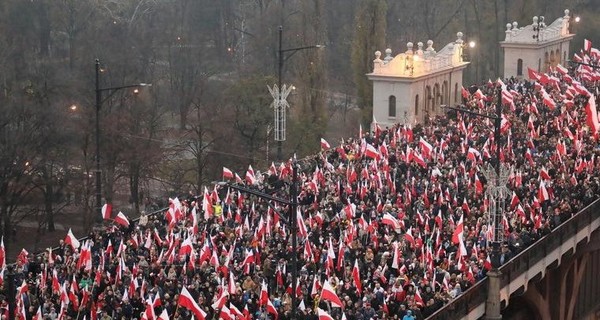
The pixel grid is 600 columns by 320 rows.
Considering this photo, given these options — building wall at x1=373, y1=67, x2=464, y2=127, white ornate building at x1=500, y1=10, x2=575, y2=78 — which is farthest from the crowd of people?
white ornate building at x1=500, y1=10, x2=575, y2=78

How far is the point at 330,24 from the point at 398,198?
70.6 metres

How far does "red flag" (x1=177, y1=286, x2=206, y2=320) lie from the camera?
29.0 m

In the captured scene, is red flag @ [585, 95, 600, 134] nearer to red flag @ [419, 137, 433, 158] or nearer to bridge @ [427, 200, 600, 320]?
bridge @ [427, 200, 600, 320]

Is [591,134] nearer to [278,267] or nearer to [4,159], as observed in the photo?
[278,267]

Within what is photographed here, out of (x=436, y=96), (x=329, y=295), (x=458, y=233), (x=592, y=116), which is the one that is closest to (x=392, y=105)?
(x=436, y=96)

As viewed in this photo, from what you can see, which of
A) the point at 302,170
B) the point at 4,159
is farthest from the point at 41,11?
the point at 302,170

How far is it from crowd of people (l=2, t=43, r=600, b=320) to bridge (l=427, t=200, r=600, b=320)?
43cm

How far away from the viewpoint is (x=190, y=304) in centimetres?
2903

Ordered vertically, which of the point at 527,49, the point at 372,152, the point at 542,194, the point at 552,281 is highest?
the point at 527,49

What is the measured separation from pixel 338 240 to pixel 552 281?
14896 mm

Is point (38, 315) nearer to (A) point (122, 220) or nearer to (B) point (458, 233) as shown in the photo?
(A) point (122, 220)

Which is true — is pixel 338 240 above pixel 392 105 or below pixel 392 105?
below

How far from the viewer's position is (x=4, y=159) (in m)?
56.3

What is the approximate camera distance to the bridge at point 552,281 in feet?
111
